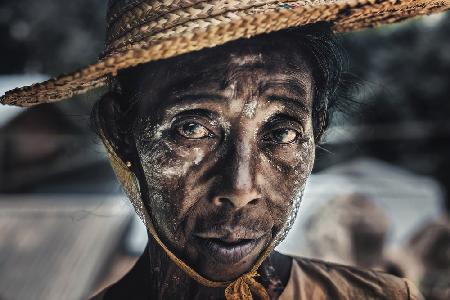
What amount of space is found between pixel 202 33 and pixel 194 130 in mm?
266

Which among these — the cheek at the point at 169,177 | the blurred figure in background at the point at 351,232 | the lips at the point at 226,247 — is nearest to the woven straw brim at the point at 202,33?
the cheek at the point at 169,177

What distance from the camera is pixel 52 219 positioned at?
20.7 feet

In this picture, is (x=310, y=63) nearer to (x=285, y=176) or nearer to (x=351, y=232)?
(x=285, y=176)

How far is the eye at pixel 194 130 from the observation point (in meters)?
1.50

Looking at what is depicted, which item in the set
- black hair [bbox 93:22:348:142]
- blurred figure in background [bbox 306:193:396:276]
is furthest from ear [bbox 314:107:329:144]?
blurred figure in background [bbox 306:193:396:276]

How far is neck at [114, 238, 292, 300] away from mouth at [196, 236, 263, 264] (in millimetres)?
165

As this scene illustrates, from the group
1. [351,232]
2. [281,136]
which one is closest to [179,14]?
[281,136]

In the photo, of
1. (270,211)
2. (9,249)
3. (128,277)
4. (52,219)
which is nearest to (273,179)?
(270,211)

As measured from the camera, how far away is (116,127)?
67.9 inches

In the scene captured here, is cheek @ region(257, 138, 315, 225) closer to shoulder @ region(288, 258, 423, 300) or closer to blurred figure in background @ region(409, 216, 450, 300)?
shoulder @ region(288, 258, 423, 300)

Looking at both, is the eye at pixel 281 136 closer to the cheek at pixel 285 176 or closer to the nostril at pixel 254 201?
the cheek at pixel 285 176

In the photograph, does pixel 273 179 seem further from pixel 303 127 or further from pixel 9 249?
pixel 9 249

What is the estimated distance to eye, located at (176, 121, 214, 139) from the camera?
1.50m

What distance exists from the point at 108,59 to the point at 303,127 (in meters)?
0.53
